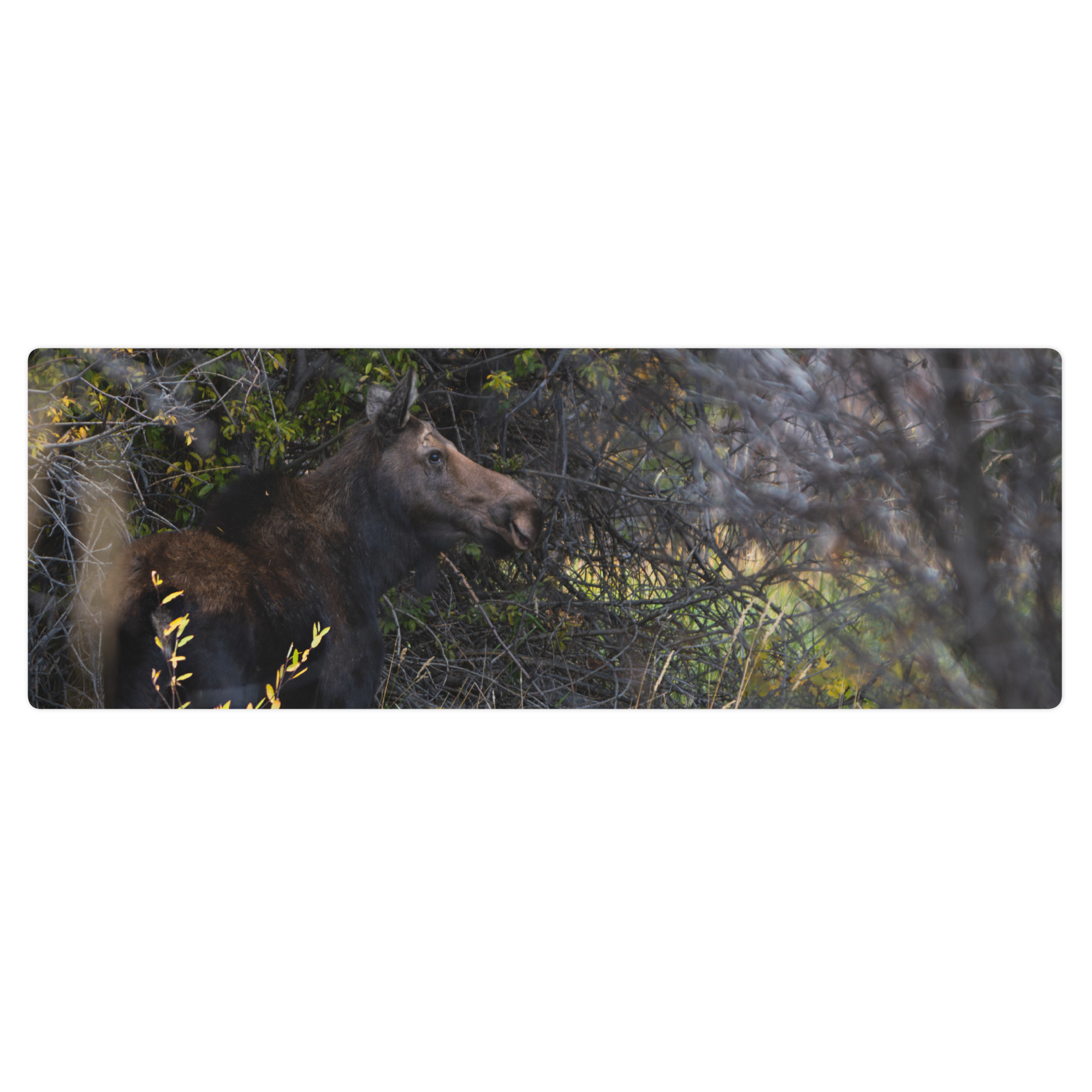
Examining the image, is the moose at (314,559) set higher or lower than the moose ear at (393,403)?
lower

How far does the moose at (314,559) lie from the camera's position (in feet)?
8.21

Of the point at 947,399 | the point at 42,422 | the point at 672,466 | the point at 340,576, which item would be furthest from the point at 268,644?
the point at 947,399

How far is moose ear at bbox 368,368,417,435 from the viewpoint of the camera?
2574 millimetres

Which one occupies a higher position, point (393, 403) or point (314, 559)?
point (393, 403)

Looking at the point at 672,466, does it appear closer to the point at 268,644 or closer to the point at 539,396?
the point at 539,396

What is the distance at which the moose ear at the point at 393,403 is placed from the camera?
257cm

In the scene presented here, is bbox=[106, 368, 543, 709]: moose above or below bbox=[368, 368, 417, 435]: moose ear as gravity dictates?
below

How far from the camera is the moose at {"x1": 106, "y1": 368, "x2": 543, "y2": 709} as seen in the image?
250 centimetres

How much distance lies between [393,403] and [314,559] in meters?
0.50

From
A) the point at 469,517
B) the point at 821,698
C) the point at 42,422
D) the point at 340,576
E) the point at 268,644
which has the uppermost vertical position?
the point at 42,422

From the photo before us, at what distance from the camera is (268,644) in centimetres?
252

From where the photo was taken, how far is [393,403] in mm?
2596

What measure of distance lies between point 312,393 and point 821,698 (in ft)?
5.48

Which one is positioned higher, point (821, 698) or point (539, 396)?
point (539, 396)
